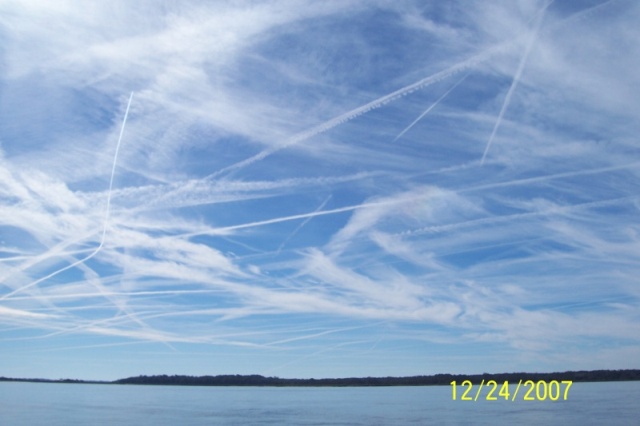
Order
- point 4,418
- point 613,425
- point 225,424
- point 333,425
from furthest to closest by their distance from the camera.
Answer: point 4,418 → point 225,424 → point 333,425 → point 613,425

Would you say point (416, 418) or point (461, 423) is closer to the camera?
point (461, 423)

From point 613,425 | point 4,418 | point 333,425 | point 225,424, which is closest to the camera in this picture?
point 613,425

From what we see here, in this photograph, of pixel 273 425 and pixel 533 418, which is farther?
pixel 533 418

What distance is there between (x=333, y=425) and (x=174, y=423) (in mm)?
18018

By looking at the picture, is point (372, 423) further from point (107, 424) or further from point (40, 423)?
point (40, 423)

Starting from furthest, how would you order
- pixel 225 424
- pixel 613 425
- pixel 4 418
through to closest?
pixel 4 418 → pixel 225 424 → pixel 613 425

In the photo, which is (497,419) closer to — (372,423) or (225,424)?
(372,423)

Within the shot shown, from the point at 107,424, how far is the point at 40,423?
692cm

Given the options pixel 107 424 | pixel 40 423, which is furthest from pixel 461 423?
pixel 40 423

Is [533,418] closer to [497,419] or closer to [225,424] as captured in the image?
[497,419]

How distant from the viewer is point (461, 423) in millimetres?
51625

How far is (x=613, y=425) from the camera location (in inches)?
1816

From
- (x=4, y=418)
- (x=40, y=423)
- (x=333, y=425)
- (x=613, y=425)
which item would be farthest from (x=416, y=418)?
(x=4, y=418)

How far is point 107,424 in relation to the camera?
54.9 metres
